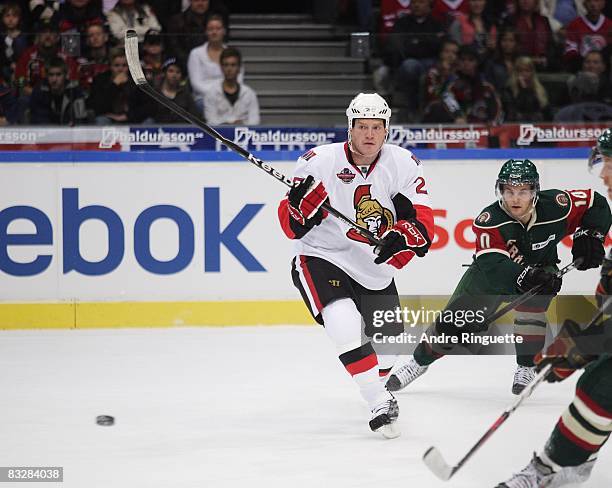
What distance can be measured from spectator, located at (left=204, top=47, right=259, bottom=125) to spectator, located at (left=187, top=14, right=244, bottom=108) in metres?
0.03

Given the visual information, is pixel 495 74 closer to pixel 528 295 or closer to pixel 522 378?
pixel 528 295

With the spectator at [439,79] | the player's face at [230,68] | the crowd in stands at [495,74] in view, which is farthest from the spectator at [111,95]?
the spectator at [439,79]

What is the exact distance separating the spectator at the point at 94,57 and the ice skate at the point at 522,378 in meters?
2.77

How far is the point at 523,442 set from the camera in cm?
351

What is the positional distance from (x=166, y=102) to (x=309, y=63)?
2277mm

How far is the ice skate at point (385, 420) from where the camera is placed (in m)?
3.58

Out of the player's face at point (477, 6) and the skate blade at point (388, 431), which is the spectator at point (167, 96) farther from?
the skate blade at point (388, 431)

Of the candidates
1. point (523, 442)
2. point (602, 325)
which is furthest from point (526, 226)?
point (602, 325)

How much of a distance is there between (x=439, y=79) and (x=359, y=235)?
2.23m

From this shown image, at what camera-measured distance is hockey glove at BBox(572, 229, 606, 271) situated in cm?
403

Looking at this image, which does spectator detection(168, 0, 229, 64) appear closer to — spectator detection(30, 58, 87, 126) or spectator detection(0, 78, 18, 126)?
spectator detection(30, 58, 87, 126)

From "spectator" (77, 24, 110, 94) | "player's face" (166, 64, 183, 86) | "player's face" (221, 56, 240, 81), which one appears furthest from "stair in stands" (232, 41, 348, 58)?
"spectator" (77, 24, 110, 94)

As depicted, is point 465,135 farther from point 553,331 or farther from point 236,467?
point 236,467

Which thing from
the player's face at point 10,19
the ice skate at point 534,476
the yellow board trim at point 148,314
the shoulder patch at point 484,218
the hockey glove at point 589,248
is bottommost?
the yellow board trim at point 148,314
